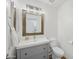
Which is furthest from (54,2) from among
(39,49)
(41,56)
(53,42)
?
(41,56)

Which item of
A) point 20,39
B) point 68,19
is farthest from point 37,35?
point 68,19

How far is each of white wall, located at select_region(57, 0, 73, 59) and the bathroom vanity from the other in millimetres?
933

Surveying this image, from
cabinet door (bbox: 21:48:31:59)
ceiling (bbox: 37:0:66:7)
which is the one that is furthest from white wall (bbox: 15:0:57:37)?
cabinet door (bbox: 21:48:31:59)

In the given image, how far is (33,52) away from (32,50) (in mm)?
61

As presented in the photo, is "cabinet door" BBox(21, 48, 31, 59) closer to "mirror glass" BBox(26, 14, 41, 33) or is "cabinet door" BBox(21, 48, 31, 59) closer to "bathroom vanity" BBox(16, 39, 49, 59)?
"bathroom vanity" BBox(16, 39, 49, 59)

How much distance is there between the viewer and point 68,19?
127 inches

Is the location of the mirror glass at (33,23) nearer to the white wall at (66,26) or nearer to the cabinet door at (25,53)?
the cabinet door at (25,53)

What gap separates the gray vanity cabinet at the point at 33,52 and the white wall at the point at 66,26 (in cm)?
94

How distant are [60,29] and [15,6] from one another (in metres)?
1.92

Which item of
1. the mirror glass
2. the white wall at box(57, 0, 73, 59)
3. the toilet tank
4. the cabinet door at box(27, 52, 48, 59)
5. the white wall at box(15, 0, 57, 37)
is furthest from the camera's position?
the toilet tank

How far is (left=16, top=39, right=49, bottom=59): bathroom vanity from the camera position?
209 centimetres

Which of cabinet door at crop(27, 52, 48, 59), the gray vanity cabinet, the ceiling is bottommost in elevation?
cabinet door at crop(27, 52, 48, 59)

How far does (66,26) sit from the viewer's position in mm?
3297
